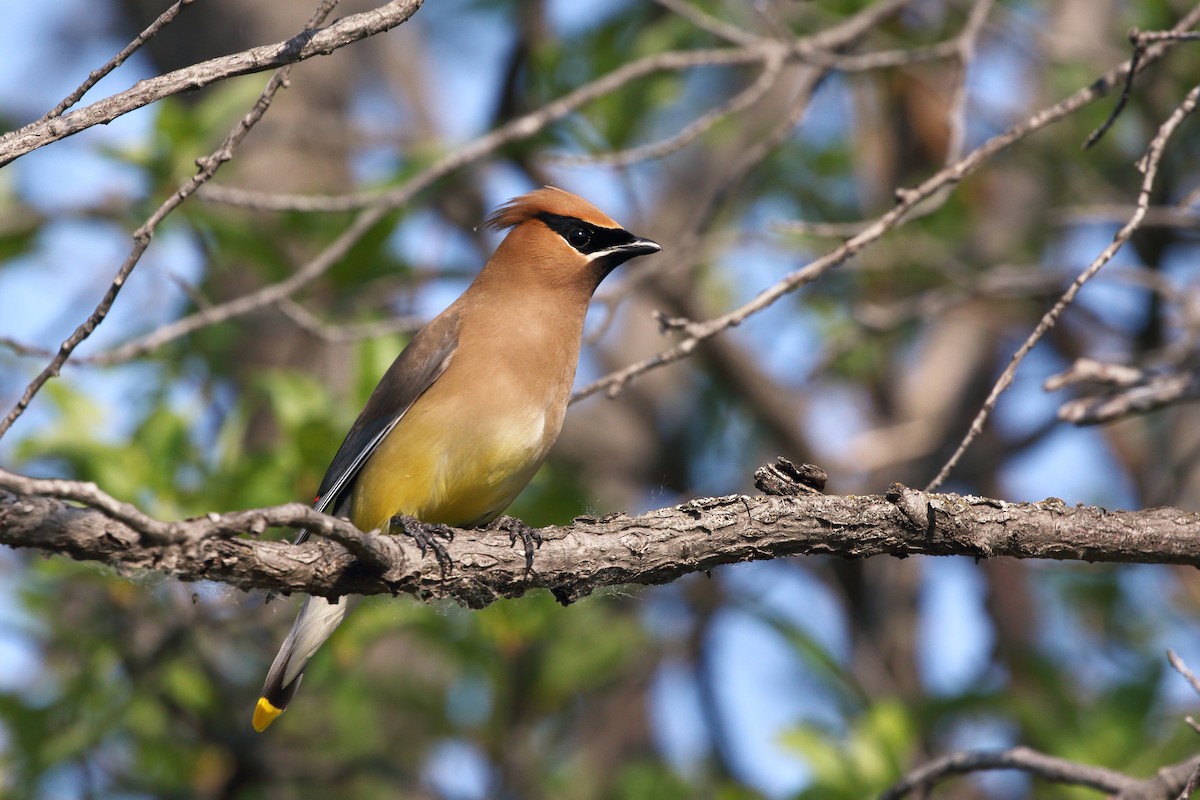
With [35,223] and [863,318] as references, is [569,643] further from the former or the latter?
[35,223]

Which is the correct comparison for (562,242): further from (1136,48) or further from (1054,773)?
(1054,773)

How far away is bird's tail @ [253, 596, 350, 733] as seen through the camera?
3973mm

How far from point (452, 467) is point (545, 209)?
3.66 feet

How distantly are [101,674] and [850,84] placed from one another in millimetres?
4768

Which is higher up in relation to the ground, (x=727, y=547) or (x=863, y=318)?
(x=863, y=318)

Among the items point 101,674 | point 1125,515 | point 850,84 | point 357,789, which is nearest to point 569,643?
point 357,789

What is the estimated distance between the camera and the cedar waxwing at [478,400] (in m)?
A: 3.84

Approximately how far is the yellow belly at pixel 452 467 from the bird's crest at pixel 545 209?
0.89 metres

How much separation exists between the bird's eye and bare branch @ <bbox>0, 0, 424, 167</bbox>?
210 centimetres

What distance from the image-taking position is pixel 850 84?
7344 millimetres

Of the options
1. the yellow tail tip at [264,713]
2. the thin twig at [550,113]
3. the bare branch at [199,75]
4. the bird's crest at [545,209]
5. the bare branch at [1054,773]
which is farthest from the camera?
the bird's crest at [545,209]

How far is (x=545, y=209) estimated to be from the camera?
179 inches

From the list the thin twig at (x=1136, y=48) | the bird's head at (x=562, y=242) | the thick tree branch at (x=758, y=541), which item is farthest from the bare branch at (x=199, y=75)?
the bird's head at (x=562, y=242)

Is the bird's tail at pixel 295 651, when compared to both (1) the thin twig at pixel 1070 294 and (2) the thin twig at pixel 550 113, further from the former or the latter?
(1) the thin twig at pixel 1070 294
